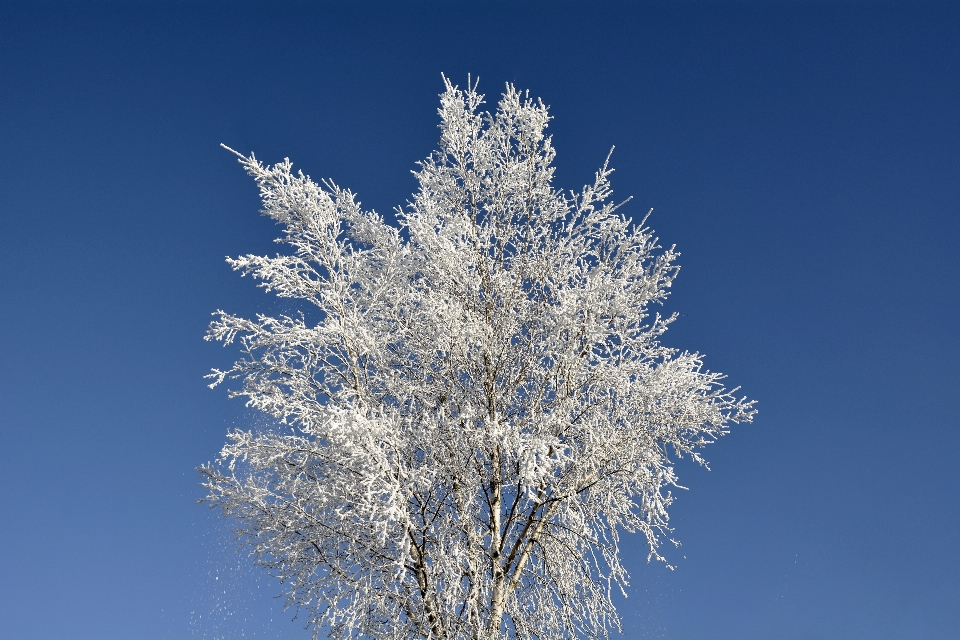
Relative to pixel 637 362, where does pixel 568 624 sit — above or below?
below

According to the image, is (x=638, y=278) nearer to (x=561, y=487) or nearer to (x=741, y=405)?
(x=741, y=405)

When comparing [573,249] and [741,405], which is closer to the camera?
[741,405]

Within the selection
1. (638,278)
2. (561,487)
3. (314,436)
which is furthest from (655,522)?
(314,436)

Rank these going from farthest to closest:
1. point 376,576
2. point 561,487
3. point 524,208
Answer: point 524,208, point 561,487, point 376,576

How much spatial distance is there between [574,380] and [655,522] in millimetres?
1563

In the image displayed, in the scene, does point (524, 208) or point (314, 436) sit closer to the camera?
point (314, 436)

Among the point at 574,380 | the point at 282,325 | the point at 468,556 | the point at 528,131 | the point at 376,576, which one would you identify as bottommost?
the point at 376,576

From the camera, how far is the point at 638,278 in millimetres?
8148

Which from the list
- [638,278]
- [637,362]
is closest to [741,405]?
[637,362]

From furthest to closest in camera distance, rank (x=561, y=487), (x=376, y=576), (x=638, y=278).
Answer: (x=638, y=278) → (x=561, y=487) → (x=376, y=576)

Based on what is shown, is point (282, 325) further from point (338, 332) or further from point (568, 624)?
point (568, 624)

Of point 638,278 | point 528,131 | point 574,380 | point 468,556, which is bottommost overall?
point 468,556

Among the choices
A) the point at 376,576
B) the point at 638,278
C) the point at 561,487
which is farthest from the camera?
the point at 638,278

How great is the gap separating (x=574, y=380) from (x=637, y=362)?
654 millimetres
